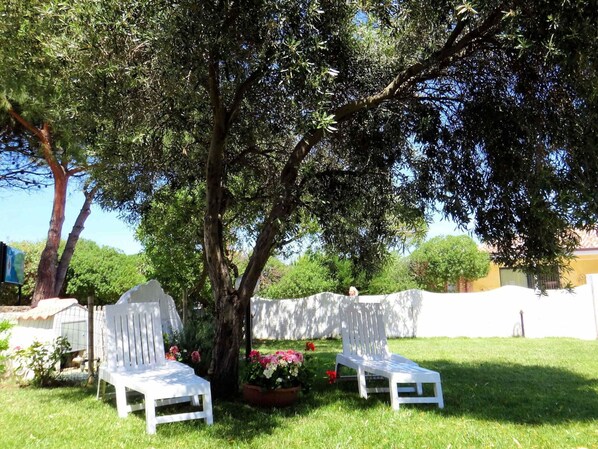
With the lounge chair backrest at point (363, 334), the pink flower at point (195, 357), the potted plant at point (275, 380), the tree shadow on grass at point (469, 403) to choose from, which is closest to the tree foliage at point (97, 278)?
the pink flower at point (195, 357)

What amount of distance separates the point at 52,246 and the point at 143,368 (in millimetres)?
10787

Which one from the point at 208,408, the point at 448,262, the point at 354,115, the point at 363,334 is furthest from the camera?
the point at 448,262

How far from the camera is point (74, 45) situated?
5.27 metres

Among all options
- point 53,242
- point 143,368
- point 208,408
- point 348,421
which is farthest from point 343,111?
point 53,242

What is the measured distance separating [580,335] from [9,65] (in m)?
15.6

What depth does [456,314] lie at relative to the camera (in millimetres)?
16250

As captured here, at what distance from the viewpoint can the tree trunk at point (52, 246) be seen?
49.9ft

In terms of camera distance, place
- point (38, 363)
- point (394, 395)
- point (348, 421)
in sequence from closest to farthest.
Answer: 1. point (348, 421)
2. point (394, 395)
3. point (38, 363)

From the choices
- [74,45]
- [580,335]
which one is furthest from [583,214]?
[580,335]

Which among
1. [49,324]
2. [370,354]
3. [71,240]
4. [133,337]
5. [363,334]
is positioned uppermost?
[71,240]

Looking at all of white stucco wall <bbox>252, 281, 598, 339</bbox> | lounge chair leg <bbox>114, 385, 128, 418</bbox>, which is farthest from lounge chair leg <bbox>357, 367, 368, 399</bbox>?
white stucco wall <bbox>252, 281, 598, 339</bbox>

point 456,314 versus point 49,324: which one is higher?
point 49,324

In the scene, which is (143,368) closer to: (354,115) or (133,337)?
(133,337)

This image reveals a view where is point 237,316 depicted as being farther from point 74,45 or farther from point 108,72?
point 74,45
